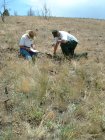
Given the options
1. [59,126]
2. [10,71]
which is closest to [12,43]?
[10,71]

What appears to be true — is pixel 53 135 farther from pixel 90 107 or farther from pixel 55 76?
pixel 55 76

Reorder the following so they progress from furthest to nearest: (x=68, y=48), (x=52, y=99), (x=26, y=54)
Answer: (x=68, y=48), (x=26, y=54), (x=52, y=99)

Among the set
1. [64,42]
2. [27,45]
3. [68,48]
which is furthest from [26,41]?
[68,48]

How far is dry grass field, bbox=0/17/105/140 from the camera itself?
7.27 metres

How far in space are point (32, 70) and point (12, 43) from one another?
4698mm

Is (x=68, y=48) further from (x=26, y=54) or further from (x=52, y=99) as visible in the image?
(x=52, y=99)

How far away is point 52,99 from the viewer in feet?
28.7

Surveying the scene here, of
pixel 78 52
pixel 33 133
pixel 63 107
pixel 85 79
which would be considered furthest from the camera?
pixel 78 52

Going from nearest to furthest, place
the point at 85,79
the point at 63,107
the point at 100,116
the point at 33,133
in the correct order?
the point at 33,133 → the point at 100,116 → the point at 63,107 → the point at 85,79

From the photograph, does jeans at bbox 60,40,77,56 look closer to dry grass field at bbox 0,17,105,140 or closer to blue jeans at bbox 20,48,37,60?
dry grass field at bbox 0,17,105,140

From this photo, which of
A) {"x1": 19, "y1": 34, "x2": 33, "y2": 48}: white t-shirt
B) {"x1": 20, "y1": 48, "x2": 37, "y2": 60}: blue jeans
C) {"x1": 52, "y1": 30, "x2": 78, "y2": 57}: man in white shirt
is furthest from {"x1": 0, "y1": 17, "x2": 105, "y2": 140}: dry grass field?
{"x1": 52, "y1": 30, "x2": 78, "y2": 57}: man in white shirt

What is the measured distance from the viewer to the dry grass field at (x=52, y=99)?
7.27 meters

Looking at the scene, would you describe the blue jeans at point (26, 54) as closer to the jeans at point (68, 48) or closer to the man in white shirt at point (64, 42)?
the man in white shirt at point (64, 42)

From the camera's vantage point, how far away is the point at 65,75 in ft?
34.9
